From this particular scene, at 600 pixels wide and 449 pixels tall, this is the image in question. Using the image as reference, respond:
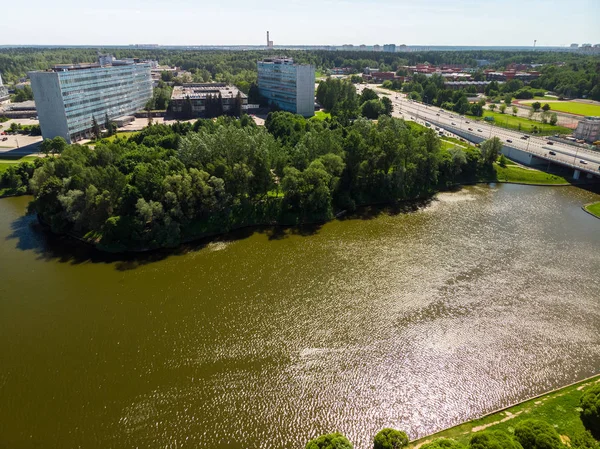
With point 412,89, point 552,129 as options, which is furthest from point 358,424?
point 412,89

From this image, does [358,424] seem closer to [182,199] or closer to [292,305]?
[292,305]

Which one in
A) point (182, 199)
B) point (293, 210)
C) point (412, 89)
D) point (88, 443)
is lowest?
point (88, 443)

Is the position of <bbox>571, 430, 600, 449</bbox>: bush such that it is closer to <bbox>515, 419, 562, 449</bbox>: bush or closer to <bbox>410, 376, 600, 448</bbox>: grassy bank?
<bbox>410, 376, 600, 448</bbox>: grassy bank

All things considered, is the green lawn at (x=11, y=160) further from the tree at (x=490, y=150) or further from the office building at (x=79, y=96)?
the tree at (x=490, y=150)

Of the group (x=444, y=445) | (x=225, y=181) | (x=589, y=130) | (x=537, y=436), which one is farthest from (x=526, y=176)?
(x=444, y=445)

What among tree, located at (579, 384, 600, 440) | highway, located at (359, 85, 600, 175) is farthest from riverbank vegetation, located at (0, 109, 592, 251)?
tree, located at (579, 384, 600, 440)

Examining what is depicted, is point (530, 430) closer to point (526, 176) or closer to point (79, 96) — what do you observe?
point (526, 176)

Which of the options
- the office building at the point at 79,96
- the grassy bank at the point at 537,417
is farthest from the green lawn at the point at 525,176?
the office building at the point at 79,96
